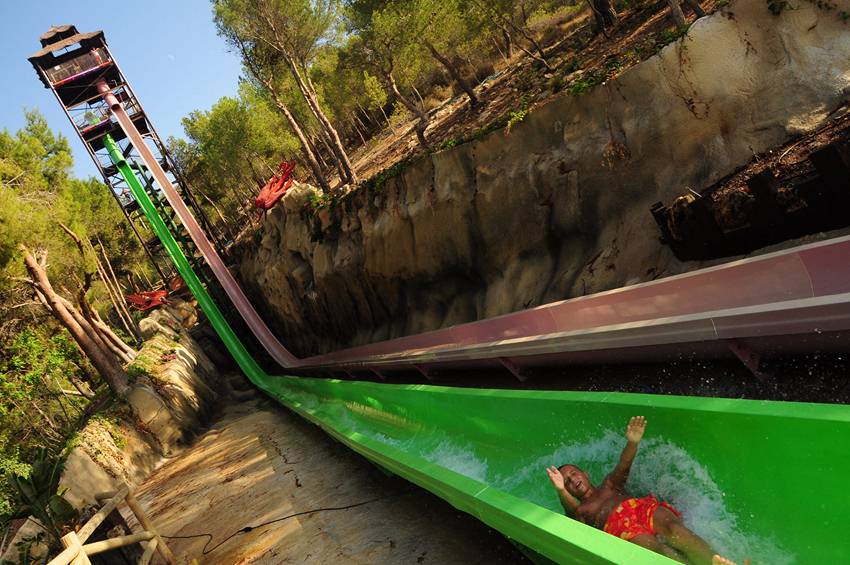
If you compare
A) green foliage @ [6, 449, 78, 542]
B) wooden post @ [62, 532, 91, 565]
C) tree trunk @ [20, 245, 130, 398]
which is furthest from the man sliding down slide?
tree trunk @ [20, 245, 130, 398]

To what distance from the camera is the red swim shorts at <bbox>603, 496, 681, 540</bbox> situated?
8.51 ft

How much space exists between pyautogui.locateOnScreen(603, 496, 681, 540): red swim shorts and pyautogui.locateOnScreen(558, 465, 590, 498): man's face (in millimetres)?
215

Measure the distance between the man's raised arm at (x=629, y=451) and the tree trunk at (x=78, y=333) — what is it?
12478 millimetres

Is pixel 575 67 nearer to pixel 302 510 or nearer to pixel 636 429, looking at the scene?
pixel 636 429

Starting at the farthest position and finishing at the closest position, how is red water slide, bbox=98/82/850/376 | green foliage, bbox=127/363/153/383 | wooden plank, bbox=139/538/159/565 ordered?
green foliage, bbox=127/363/153/383 < wooden plank, bbox=139/538/159/565 < red water slide, bbox=98/82/850/376

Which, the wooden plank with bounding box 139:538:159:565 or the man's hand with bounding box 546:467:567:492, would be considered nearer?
the man's hand with bounding box 546:467:567:492

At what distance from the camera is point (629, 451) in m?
2.88

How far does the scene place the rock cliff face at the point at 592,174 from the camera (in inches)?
216

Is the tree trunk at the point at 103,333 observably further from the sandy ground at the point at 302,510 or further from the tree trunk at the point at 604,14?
the tree trunk at the point at 604,14

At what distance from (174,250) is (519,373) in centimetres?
1497

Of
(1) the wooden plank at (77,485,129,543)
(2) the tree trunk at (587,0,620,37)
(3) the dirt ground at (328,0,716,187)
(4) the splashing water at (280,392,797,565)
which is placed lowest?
(4) the splashing water at (280,392,797,565)

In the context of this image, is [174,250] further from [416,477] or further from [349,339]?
[416,477]

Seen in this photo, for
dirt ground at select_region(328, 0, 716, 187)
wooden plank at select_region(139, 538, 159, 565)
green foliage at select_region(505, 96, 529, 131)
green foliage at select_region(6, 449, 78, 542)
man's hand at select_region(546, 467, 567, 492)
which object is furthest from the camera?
green foliage at select_region(505, 96, 529, 131)

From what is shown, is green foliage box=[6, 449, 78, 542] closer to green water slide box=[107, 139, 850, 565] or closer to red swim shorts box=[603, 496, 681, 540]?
green water slide box=[107, 139, 850, 565]
